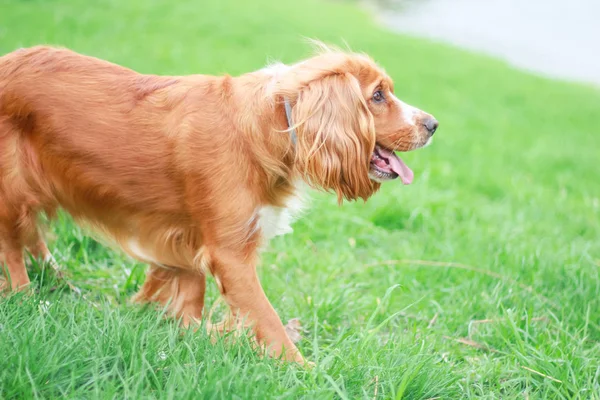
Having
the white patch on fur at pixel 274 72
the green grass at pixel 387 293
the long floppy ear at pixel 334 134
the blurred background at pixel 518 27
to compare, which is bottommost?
the blurred background at pixel 518 27

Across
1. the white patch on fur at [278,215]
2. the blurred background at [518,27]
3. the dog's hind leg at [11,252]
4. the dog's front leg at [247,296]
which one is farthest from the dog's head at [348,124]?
the blurred background at [518,27]

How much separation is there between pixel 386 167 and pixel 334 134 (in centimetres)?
38

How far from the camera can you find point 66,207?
308 centimetres

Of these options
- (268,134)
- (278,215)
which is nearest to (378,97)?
(268,134)

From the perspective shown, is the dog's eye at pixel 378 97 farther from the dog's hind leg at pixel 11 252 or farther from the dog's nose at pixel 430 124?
the dog's hind leg at pixel 11 252

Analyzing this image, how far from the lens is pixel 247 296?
9.29ft

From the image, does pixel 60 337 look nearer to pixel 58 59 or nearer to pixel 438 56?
pixel 58 59

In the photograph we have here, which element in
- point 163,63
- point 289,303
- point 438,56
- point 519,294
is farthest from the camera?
point 438,56

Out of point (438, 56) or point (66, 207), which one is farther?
point (438, 56)

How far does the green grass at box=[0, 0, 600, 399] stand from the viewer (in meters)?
2.29

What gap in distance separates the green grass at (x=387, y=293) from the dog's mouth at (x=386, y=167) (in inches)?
20.1

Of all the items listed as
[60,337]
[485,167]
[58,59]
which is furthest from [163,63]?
[60,337]

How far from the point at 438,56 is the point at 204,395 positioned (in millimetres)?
12058

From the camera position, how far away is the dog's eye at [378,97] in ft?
9.91
